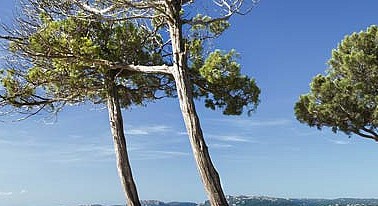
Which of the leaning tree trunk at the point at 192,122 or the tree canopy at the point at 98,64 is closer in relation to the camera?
the leaning tree trunk at the point at 192,122

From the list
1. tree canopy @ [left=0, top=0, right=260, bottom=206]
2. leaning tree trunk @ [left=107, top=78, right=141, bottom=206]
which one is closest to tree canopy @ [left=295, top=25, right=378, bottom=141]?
tree canopy @ [left=0, top=0, right=260, bottom=206]

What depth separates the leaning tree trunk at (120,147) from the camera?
888 cm

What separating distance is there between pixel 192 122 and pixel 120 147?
272 centimetres

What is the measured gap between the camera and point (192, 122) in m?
6.80

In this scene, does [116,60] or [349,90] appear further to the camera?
[349,90]

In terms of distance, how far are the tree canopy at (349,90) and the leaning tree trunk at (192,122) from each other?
751 centimetres

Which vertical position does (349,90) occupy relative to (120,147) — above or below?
above

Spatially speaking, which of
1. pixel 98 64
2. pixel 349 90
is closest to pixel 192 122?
pixel 98 64

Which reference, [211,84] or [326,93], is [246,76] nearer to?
[211,84]

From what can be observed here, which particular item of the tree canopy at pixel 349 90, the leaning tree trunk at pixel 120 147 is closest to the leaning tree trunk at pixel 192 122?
the leaning tree trunk at pixel 120 147

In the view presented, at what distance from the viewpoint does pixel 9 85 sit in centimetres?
951

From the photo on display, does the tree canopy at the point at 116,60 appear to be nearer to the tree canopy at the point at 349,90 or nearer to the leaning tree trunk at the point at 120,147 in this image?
the leaning tree trunk at the point at 120,147

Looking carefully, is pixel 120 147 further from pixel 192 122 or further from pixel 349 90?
pixel 349 90

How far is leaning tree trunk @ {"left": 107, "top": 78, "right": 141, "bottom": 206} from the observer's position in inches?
350
